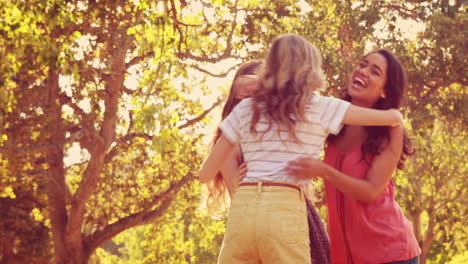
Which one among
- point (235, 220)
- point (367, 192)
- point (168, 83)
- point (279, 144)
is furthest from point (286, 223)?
point (168, 83)

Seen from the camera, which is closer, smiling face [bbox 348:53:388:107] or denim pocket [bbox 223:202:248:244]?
denim pocket [bbox 223:202:248:244]

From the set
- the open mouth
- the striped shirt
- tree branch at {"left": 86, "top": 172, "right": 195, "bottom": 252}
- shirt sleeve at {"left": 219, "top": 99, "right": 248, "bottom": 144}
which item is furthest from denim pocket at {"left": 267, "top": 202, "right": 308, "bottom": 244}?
tree branch at {"left": 86, "top": 172, "right": 195, "bottom": 252}

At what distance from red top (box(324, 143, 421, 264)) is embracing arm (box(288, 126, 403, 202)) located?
61 mm

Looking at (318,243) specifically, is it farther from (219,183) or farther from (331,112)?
(331,112)

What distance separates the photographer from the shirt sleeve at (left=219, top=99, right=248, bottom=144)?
3.30m

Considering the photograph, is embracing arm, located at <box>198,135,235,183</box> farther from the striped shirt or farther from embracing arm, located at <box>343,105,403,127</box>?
embracing arm, located at <box>343,105,403,127</box>

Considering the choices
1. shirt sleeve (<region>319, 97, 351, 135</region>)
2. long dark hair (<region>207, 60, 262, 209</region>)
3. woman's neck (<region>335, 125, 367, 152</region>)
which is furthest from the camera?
long dark hair (<region>207, 60, 262, 209</region>)

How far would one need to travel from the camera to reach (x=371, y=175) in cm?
342

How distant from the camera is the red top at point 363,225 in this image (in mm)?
3418

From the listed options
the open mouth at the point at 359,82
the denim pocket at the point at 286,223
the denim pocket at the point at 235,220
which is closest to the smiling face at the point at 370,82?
the open mouth at the point at 359,82

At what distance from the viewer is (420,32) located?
17.1 m

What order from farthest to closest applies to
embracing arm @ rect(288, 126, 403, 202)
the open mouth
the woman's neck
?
1. the open mouth
2. the woman's neck
3. embracing arm @ rect(288, 126, 403, 202)

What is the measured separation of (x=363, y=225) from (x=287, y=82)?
81cm

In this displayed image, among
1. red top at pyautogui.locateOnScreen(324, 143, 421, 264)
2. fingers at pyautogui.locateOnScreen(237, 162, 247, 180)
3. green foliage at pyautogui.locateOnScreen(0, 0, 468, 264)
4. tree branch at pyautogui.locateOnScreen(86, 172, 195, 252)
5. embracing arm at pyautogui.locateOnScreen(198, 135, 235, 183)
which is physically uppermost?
→ green foliage at pyautogui.locateOnScreen(0, 0, 468, 264)
